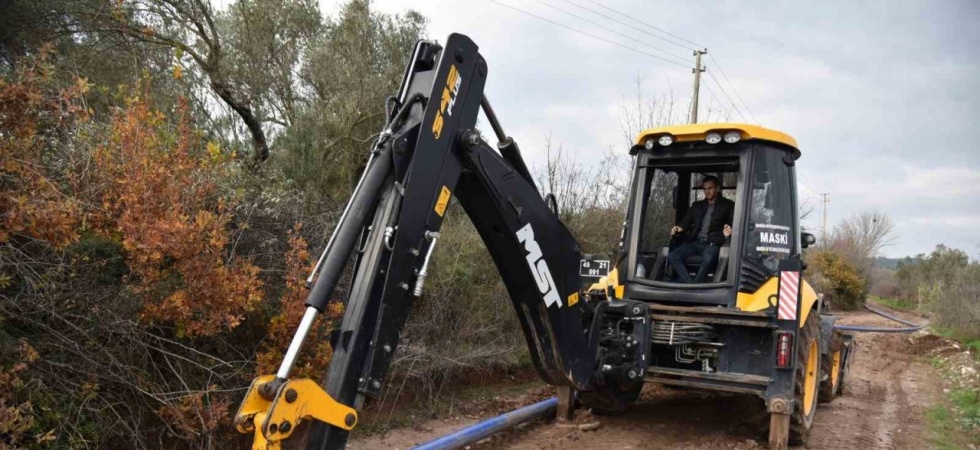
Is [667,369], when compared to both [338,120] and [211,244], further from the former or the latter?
[338,120]

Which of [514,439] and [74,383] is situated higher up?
[74,383]

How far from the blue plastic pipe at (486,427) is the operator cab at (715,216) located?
138 cm

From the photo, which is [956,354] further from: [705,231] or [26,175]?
[26,175]

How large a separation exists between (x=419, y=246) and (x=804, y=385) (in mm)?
4170

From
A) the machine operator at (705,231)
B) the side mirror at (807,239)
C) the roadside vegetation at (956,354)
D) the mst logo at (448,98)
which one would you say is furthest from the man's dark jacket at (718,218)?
the mst logo at (448,98)

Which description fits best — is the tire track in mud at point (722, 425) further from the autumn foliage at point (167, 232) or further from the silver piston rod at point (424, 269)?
the silver piston rod at point (424, 269)

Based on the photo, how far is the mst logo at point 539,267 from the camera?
431 centimetres

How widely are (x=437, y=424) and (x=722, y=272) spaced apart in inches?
122

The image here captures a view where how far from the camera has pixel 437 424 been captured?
21.6 ft

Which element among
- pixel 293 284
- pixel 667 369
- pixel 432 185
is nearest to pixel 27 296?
pixel 293 284

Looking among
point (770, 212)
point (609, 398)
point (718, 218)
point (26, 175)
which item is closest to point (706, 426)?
point (609, 398)

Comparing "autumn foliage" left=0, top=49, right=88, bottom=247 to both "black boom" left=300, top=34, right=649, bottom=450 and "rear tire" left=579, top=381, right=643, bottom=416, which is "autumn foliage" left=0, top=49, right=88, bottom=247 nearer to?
"black boom" left=300, top=34, right=649, bottom=450

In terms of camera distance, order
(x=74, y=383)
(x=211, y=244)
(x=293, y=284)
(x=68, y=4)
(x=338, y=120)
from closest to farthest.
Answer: (x=74, y=383)
(x=211, y=244)
(x=293, y=284)
(x=68, y=4)
(x=338, y=120)

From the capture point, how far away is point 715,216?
6.49 meters
